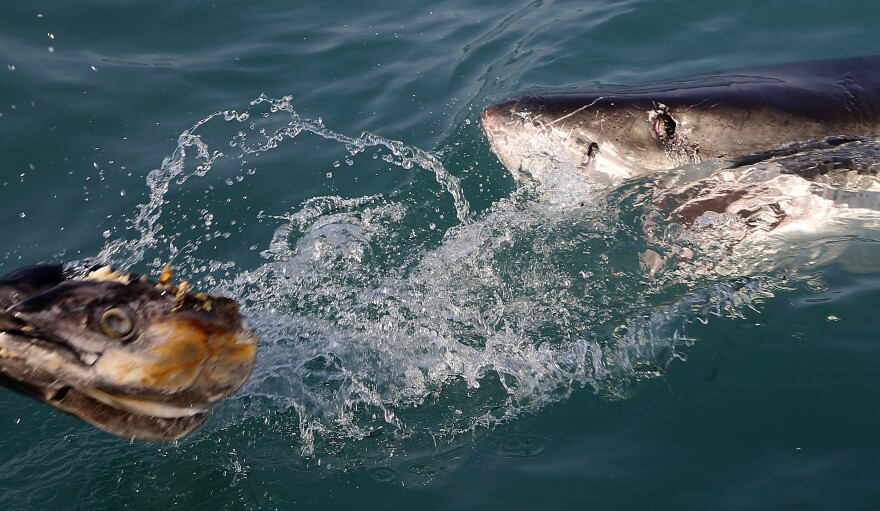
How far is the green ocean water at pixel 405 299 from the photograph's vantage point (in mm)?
→ 2791

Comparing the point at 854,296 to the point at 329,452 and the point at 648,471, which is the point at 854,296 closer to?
the point at 648,471

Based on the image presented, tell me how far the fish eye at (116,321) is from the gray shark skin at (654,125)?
1.88 meters

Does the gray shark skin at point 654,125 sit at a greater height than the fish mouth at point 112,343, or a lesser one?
greater

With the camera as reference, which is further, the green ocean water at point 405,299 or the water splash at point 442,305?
the water splash at point 442,305

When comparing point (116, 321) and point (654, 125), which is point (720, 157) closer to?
point (654, 125)

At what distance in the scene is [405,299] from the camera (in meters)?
3.51

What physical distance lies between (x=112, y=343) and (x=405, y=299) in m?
1.51

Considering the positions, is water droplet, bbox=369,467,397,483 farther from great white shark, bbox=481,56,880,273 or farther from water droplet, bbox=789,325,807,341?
water droplet, bbox=789,325,807,341

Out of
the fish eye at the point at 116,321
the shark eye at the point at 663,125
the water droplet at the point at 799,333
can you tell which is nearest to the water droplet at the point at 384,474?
the fish eye at the point at 116,321

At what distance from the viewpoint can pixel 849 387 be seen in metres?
3.05

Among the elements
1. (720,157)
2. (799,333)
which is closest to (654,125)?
(720,157)

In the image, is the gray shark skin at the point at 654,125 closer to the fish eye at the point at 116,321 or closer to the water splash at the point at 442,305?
the water splash at the point at 442,305

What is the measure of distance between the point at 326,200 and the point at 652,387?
2.04m

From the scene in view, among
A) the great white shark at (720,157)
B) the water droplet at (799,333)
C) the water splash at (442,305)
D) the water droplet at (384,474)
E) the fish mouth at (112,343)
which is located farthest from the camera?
the great white shark at (720,157)
